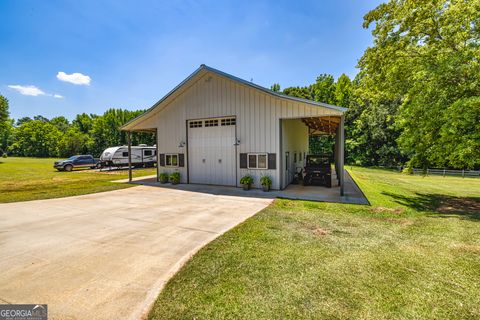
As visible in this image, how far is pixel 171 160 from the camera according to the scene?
15.1 m

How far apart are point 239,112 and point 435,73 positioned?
348 inches

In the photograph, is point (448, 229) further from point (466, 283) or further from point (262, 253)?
point (262, 253)

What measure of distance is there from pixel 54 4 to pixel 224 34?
808 centimetres

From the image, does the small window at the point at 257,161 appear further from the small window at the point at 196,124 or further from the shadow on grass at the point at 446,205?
the shadow on grass at the point at 446,205

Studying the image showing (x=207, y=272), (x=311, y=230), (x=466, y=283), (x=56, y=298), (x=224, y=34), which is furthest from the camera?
(x=224, y=34)

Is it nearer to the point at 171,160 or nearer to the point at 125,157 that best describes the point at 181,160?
the point at 171,160

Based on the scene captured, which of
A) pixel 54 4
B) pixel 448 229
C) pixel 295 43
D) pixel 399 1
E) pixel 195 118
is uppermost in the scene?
pixel 295 43

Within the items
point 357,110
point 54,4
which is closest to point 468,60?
point 54,4

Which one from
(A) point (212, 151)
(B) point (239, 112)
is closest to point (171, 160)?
(A) point (212, 151)

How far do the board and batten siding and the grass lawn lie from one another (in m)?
5.82

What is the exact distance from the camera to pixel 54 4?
32.8 feet

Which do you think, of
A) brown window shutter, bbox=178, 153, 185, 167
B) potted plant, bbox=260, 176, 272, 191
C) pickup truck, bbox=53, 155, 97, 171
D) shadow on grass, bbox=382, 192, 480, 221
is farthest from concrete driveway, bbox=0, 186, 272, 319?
pickup truck, bbox=53, 155, 97, 171

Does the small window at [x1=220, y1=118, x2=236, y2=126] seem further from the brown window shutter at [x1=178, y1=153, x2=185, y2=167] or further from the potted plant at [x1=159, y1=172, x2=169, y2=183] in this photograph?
the potted plant at [x1=159, y1=172, x2=169, y2=183]

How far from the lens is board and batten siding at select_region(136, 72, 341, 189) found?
37.5ft
